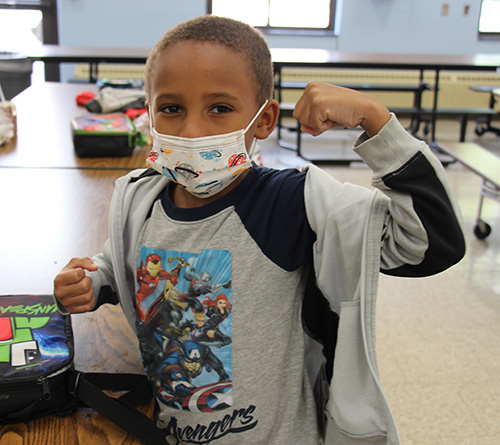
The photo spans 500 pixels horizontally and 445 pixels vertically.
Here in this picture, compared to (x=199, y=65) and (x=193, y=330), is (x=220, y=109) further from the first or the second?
(x=193, y=330)

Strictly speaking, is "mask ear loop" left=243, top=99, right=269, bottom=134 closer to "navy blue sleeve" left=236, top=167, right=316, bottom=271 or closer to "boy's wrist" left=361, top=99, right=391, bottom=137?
"navy blue sleeve" left=236, top=167, right=316, bottom=271

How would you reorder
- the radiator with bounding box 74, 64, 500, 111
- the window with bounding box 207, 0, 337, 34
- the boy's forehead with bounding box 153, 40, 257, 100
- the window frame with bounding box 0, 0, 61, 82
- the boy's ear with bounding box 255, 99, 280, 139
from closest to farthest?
the boy's forehead with bounding box 153, 40, 257, 100
the boy's ear with bounding box 255, 99, 280, 139
the window frame with bounding box 0, 0, 61, 82
the window with bounding box 207, 0, 337, 34
the radiator with bounding box 74, 64, 500, 111

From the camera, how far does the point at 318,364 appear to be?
0.97 metres

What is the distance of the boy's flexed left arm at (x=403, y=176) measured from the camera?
75cm

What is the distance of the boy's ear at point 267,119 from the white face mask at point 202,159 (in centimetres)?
3

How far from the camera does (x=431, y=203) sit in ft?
2.46

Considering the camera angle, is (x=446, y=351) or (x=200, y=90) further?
(x=446, y=351)

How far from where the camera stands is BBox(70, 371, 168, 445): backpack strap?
32.6 inches

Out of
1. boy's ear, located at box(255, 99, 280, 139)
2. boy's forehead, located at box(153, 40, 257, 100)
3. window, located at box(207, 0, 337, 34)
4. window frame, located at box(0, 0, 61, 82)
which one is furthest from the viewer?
window, located at box(207, 0, 337, 34)

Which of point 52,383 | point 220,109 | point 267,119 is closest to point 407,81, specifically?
point 267,119

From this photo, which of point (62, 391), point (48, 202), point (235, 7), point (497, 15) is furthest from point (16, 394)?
point (497, 15)

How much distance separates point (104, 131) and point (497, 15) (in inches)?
255

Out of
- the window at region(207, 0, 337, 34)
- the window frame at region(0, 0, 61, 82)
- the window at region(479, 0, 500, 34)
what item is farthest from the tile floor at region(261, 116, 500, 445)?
the window frame at region(0, 0, 61, 82)

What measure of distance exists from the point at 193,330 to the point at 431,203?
1.29 ft
